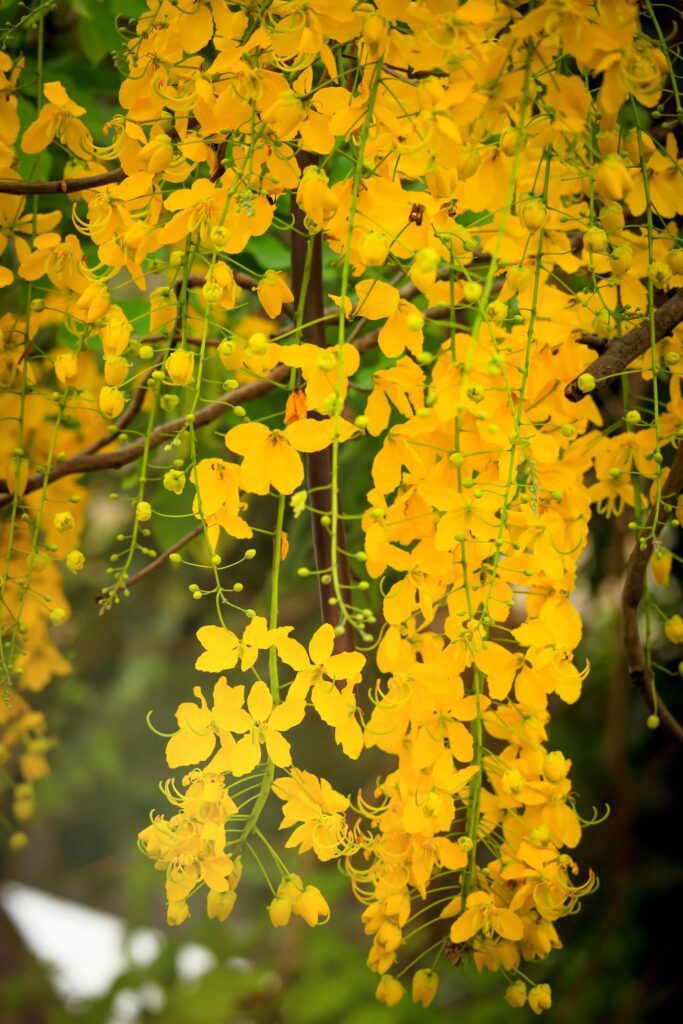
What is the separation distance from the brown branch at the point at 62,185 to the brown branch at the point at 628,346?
0.96 feet

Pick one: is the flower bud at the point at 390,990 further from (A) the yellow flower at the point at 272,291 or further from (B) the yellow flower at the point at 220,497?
(A) the yellow flower at the point at 272,291

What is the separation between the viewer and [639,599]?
2.00ft

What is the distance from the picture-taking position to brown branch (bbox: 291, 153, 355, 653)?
1.83 ft

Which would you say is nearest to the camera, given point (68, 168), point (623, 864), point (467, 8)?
point (467, 8)

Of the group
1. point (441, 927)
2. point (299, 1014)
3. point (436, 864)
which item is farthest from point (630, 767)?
point (436, 864)

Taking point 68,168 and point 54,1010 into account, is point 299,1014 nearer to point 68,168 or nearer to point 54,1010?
point 54,1010

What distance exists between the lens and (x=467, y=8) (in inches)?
Answer: 17.8

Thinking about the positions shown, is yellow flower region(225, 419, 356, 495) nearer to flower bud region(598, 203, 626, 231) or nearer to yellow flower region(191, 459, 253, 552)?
yellow flower region(191, 459, 253, 552)

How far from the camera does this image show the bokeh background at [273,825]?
1.26 m

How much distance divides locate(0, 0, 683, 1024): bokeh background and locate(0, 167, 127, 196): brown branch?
0.09 m

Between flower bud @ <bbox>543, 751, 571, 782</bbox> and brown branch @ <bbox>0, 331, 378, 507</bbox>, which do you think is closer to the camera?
flower bud @ <bbox>543, 751, 571, 782</bbox>

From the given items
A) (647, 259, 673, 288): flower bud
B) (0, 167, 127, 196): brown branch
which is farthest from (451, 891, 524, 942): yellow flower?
(0, 167, 127, 196): brown branch

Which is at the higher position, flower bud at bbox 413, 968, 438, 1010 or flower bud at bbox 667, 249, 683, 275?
flower bud at bbox 667, 249, 683, 275

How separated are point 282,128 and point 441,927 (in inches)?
41.0
